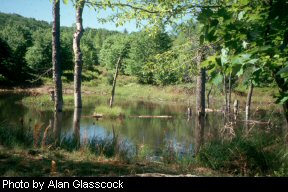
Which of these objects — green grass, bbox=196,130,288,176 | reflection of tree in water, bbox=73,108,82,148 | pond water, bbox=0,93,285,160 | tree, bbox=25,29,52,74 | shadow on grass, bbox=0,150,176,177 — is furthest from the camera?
tree, bbox=25,29,52,74

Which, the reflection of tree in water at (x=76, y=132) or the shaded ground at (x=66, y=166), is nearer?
the shaded ground at (x=66, y=166)

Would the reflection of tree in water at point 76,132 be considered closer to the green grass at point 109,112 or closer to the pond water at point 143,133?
the pond water at point 143,133

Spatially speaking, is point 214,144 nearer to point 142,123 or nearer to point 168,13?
point 168,13

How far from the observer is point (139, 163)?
8180 mm

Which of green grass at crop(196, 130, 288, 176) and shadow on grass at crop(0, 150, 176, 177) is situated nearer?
shadow on grass at crop(0, 150, 176, 177)

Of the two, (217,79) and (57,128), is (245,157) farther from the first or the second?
(217,79)

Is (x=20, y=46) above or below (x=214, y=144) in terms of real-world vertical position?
above

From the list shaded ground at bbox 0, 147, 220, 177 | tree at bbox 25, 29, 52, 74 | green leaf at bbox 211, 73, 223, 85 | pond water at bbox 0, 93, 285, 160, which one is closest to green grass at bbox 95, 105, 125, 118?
pond water at bbox 0, 93, 285, 160

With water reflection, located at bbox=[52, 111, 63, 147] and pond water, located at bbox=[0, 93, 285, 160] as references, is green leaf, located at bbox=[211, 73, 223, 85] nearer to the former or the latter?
pond water, located at bbox=[0, 93, 285, 160]

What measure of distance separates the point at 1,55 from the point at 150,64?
50757mm

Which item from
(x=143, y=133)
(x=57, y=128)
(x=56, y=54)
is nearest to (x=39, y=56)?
(x=143, y=133)

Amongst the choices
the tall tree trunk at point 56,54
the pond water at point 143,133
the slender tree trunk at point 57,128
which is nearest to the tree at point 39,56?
the pond water at point 143,133

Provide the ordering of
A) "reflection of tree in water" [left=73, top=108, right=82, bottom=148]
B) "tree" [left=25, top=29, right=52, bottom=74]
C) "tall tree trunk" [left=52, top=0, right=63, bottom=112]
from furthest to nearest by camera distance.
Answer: "tree" [left=25, top=29, right=52, bottom=74] < "tall tree trunk" [left=52, top=0, right=63, bottom=112] < "reflection of tree in water" [left=73, top=108, right=82, bottom=148]
